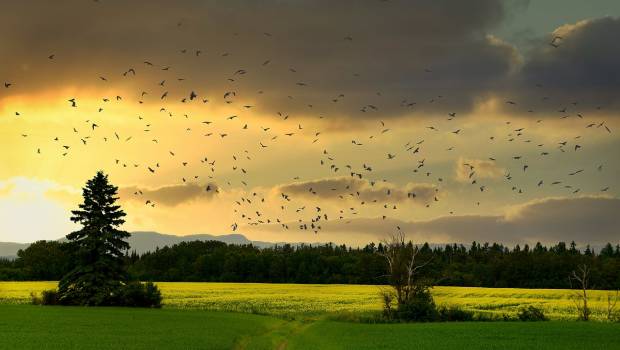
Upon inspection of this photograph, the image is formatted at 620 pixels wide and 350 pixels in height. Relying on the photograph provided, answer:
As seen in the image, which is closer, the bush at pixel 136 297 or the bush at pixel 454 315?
the bush at pixel 454 315

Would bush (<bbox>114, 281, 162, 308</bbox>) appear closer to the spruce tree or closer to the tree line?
the spruce tree

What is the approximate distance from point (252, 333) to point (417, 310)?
80.7 ft

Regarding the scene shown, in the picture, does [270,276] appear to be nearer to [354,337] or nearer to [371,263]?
[371,263]

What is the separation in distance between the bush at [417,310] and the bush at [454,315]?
23.9 inches

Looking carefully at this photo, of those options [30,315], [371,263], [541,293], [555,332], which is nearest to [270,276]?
[371,263]

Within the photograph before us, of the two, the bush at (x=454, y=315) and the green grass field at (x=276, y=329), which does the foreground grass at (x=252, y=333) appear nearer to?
the green grass field at (x=276, y=329)

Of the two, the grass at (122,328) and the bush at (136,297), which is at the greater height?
the bush at (136,297)

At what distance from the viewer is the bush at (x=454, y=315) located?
71.6m

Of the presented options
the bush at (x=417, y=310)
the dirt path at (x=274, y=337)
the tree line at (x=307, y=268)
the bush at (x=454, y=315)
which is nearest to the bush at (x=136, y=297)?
the dirt path at (x=274, y=337)

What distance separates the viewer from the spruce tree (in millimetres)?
78375

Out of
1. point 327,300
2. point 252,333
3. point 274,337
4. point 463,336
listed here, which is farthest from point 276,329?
point 327,300

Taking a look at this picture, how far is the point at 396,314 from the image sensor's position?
7138 cm

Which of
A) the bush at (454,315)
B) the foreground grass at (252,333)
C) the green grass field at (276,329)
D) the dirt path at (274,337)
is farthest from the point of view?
the bush at (454,315)

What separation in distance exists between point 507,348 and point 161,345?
21.5 m
